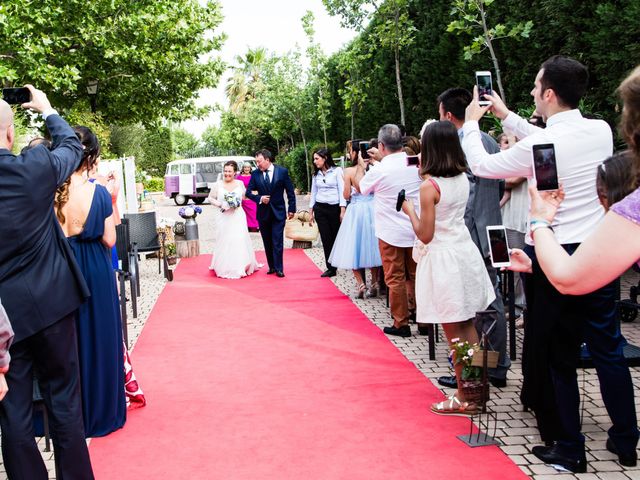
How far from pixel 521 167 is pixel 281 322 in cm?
492

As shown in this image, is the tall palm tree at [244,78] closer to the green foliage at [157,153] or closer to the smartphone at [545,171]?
the green foliage at [157,153]

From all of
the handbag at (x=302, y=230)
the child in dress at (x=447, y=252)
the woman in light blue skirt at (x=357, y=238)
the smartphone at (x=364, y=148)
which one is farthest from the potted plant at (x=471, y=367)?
the handbag at (x=302, y=230)

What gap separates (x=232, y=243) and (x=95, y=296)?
7.38 meters

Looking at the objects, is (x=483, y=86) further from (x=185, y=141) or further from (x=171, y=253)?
(x=185, y=141)

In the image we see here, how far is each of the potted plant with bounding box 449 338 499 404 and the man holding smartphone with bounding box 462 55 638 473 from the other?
2.06 ft

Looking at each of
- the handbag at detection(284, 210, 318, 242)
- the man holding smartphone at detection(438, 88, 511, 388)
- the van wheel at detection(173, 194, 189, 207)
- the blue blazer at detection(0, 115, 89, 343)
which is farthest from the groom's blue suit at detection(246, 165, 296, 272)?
the van wheel at detection(173, 194, 189, 207)

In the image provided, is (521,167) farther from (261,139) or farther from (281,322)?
(261,139)

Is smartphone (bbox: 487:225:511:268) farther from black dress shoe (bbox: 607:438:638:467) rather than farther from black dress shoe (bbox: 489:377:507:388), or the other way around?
black dress shoe (bbox: 489:377:507:388)

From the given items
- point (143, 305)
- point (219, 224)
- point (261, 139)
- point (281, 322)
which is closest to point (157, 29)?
point (219, 224)

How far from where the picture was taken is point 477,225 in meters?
5.81

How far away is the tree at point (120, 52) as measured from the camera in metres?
16.1

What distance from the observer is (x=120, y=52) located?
2056 cm

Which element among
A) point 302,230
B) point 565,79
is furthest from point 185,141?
point 565,79

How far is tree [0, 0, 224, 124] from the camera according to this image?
52.9ft
